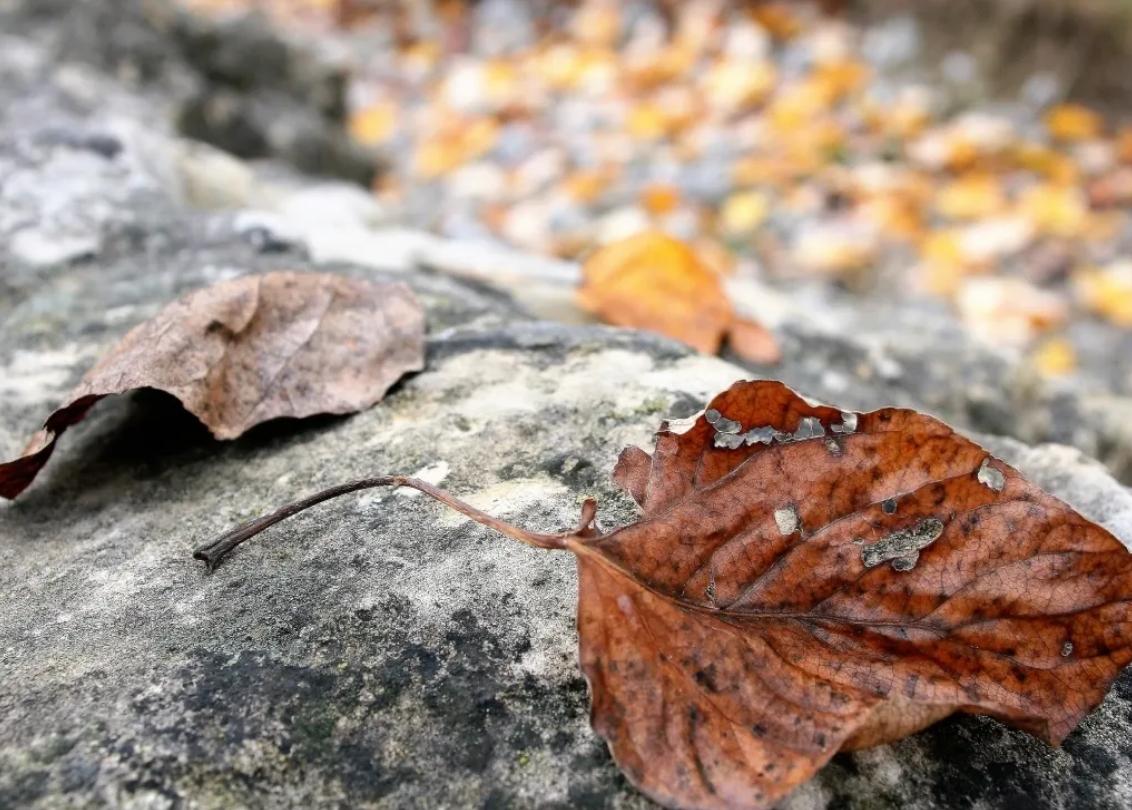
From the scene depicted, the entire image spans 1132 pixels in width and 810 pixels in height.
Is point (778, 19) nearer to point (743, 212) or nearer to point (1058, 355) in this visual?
point (743, 212)

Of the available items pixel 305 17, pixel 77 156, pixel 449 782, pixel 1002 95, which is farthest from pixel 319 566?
pixel 305 17

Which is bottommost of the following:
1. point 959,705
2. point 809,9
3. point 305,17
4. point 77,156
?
point 305,17

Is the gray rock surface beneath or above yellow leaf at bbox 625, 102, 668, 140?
above

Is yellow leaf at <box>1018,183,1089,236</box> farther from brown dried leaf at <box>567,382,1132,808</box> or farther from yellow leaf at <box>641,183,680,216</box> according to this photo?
brown dried leaf at <box>567,382,1132,808</box>

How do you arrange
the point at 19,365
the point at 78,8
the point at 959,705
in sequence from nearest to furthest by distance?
the point at 959,705
the point at 19,365
the point at 78,8

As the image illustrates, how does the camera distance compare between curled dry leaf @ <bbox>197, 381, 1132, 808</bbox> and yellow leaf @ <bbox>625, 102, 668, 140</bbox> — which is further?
yellow leaf @ <bbox>625, 102, 668, 140</bbox>

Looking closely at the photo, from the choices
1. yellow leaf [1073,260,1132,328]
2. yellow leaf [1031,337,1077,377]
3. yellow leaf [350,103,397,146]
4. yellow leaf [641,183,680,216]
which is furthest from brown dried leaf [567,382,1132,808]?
yellow leaf [350,103,397,146]

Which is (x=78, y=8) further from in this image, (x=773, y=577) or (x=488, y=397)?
(x=773, y=577)
